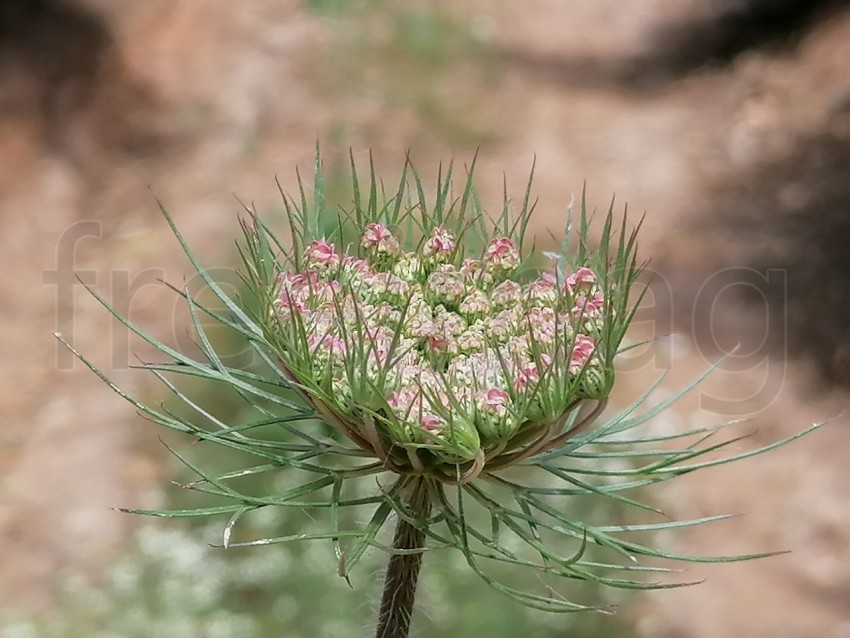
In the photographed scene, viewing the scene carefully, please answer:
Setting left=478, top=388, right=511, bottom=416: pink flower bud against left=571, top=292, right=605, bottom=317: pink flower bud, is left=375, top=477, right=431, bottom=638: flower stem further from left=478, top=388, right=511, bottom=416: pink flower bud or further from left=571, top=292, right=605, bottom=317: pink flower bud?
left=571, top=292, right=605, bottom=317: pink flower bud

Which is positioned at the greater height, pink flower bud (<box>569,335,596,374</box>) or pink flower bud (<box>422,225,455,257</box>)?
A: pink flower bud (<box>422,225,455,257</box>)

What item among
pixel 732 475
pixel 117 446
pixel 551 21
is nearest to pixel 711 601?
pixel 732 475

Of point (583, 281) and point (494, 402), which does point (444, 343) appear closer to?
point (494, 402)

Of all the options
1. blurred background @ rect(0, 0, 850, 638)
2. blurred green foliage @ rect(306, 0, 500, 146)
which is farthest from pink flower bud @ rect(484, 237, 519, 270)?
blurred green foliage @ rect(306, 0, 500, 146)

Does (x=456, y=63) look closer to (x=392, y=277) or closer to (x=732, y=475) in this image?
(x=732, y=475)

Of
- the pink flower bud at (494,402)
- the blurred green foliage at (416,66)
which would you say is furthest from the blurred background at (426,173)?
the pink flower bud at (494,402)

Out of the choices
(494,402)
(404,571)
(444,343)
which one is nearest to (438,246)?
(444,343)
